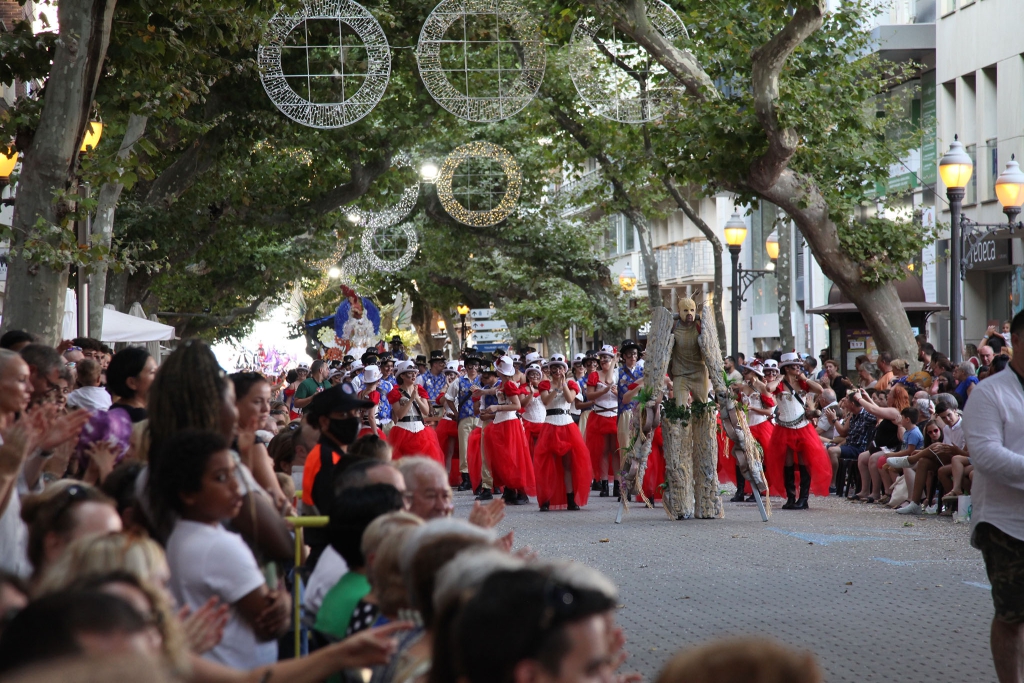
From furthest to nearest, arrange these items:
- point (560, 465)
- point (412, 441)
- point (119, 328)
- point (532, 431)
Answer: point (119, 328), point (532, 431), point (412, 441), point (560, 465)

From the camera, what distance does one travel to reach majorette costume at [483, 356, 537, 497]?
18.0 m

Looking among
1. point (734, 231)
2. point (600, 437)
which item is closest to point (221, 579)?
point (600, 437)

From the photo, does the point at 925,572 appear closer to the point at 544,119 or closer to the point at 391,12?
the point at 391,12

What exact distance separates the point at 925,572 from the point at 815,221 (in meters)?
9.06

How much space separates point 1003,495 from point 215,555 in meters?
3.66

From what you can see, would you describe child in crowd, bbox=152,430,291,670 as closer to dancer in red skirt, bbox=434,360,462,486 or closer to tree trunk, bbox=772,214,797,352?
dancer in red skirt, bbox=434,360,462,486

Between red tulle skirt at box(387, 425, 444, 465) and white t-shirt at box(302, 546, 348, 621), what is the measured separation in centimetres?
1296

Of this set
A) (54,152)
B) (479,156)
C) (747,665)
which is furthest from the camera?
(479,156)

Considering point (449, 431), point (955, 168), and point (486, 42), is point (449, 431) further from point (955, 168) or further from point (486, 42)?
point (955, 168)

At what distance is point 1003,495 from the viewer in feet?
19.7

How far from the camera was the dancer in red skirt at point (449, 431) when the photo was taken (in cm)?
2077

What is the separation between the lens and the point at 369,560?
3.97 meters

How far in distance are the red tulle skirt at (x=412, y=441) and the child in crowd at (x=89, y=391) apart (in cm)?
871

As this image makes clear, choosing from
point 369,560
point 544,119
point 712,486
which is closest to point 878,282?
point 712,486
